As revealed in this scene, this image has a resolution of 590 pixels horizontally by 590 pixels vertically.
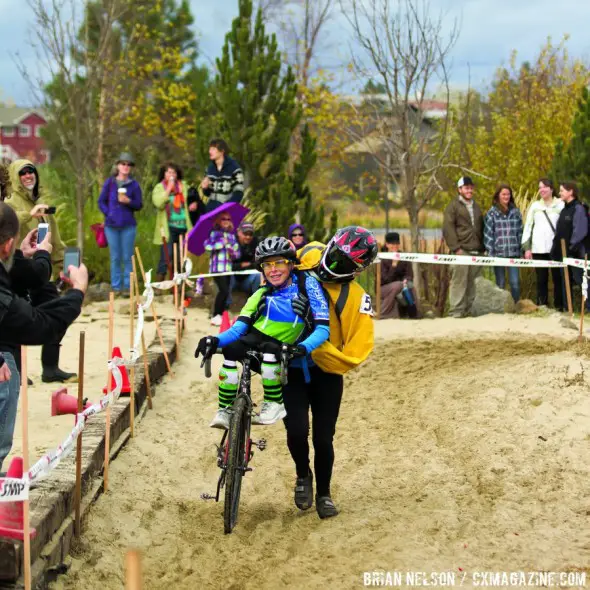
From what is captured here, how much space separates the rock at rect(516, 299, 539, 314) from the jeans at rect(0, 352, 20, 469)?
982 cm

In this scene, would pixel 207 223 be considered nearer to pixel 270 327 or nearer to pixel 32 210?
pixel 32 210

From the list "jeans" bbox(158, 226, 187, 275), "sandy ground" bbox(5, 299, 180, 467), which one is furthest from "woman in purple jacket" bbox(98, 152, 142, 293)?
"sandy ground" bbox(5, 299, 180, 467)

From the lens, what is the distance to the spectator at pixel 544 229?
45.4 ft

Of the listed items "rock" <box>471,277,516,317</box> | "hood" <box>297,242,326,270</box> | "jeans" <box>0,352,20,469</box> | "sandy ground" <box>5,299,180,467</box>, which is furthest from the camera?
"rock" <box>471,277,516,317</box>

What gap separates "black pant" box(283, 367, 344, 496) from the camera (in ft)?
20.6

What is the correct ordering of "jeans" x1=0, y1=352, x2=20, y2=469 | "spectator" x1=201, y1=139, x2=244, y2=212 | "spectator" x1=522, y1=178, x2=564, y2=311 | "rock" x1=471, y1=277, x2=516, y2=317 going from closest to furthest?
"jeans" x1=0, y1=352, x2=20, y2=469 → "spectator" x1=201, y1=139, x2=244, y2=212 → "spectator" x1=522, y1=178, x2=564, y2=311 → "rock" x1=471, y1=277, x2=516, y2=317

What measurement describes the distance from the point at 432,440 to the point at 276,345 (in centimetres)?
243

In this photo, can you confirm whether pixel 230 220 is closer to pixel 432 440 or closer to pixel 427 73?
pixel 427 73

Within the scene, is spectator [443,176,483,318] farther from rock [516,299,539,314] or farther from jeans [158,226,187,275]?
jeans [158,226,187,275]

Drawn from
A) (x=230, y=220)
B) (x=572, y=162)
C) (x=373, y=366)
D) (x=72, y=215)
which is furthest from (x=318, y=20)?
(x=373, y=366)

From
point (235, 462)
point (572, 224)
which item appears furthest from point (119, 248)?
point (235, 462)

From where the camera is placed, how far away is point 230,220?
523 inches

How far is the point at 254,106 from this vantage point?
52.4ft

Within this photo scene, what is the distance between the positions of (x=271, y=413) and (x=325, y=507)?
0.69 meters
